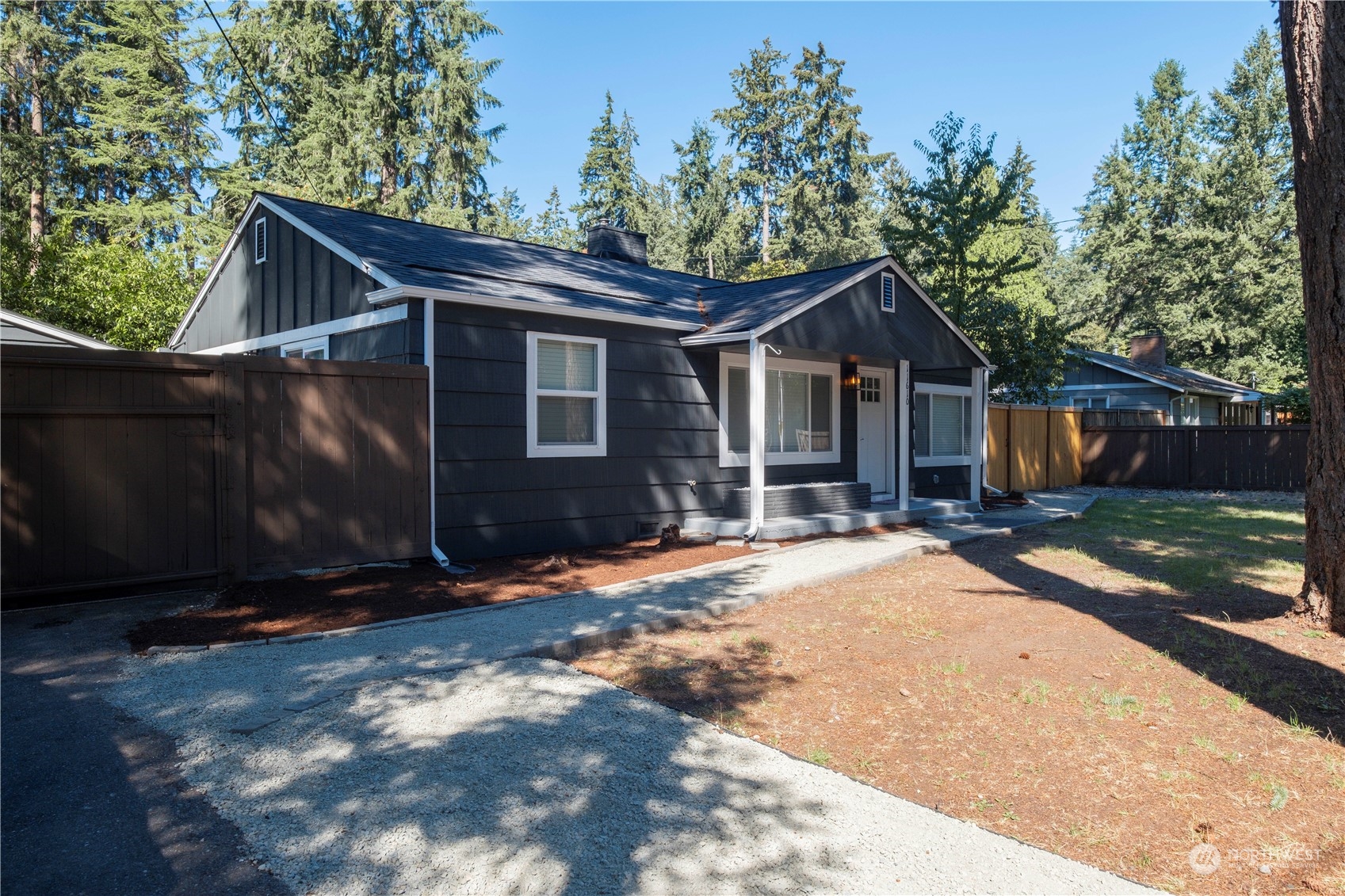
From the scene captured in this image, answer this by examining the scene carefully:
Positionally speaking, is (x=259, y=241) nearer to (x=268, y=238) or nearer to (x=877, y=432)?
(x=268, y=238)

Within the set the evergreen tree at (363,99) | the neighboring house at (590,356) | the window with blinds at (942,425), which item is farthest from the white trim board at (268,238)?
the evergreen tree at (363,99)

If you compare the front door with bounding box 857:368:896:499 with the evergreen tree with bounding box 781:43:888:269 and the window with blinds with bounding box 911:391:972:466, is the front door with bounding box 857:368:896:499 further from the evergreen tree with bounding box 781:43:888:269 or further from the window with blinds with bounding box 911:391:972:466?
the evergreen tree with bounding box 781:43:888:269

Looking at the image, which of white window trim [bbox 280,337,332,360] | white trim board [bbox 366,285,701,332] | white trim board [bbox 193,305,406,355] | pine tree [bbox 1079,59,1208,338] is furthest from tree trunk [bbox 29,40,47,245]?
pine tree [bbox 1079,59,1208,338]

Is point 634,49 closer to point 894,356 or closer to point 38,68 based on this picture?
point 894,356

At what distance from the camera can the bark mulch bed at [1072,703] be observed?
3.13m

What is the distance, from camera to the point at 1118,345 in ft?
128

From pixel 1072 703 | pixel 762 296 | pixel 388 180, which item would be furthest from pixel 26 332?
pixel 388 180

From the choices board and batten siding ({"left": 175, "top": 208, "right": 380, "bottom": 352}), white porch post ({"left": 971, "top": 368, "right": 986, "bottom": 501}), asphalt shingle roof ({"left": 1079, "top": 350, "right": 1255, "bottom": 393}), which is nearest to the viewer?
board and batten siding ({"left": 175, "top": 208, "right": 380, "bottom": 352})

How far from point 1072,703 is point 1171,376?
2671 cm

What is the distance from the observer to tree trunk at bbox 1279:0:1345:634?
5.37 m

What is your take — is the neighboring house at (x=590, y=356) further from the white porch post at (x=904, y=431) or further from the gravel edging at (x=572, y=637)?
the gravel edging at (x=572, y=637)

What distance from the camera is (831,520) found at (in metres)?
11.1

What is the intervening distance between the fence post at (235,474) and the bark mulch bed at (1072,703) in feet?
11.4
